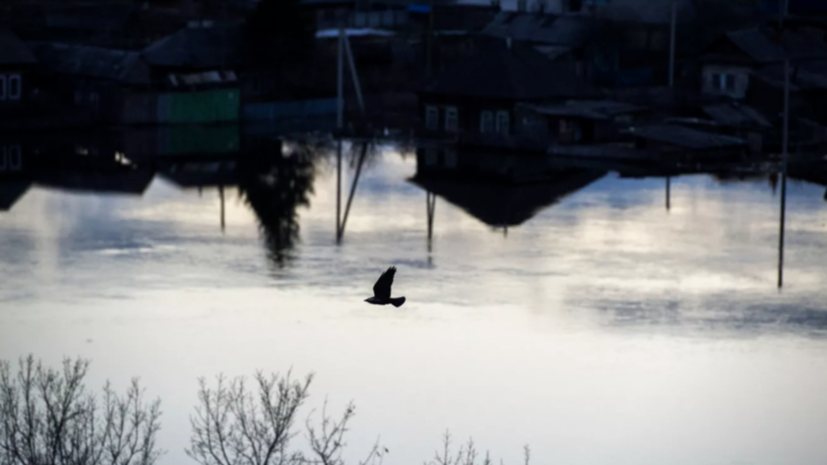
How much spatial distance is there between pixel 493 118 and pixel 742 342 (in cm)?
1224

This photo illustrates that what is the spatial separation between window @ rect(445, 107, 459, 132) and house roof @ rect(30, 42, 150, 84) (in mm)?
5001

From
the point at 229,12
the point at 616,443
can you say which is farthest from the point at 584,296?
the point at 229,12

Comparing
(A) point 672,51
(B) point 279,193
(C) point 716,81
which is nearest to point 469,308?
(B) point 279,193

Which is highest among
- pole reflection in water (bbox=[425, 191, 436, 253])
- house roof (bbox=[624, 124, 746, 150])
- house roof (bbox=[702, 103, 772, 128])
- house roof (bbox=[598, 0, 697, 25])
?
house roof (bbox=[598, 0, 697, 25])

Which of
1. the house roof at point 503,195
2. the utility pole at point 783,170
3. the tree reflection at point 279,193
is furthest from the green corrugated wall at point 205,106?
the utility pole at point 783,170

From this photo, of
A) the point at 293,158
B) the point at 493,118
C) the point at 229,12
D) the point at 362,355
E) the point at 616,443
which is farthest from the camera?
the point at 229,12

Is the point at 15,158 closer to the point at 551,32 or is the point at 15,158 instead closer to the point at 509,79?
the point at 509,79

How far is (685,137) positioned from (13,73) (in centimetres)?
1068

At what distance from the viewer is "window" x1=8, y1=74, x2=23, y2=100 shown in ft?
91.1

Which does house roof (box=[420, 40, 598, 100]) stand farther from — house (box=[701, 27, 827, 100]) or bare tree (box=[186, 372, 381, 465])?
bare tree (box=[186, 372, 381, 465])

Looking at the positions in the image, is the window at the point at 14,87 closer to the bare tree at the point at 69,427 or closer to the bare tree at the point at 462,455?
the bare tree at the point at 69,427

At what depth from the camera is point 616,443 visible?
12383mm

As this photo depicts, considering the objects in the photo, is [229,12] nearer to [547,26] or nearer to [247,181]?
[547,26]

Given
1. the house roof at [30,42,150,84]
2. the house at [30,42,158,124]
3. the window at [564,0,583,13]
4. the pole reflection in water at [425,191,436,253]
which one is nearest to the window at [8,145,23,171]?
the house at [30,42,158,124]
